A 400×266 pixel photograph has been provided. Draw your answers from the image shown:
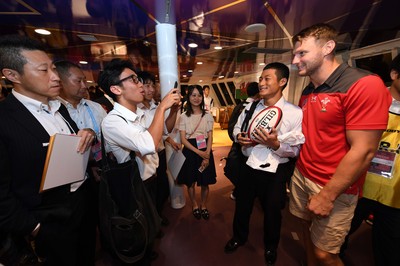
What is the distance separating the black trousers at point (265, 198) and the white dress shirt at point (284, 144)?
0.49 feet

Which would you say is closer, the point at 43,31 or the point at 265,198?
the point at 265,198

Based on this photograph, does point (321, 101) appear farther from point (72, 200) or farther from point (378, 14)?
point (378, 14)

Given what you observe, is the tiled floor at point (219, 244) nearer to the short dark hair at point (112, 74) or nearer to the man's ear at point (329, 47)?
the short dark hair at point (112, 74)

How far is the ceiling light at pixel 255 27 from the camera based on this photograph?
2.83 metres

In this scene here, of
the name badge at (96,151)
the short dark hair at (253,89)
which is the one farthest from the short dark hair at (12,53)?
the short dark hair at (253,89)

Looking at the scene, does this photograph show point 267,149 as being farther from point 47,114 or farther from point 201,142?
point 47,114

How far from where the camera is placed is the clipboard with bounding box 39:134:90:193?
898 mm

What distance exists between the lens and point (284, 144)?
1.40m

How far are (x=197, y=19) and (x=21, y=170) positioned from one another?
253 cm

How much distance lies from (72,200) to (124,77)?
89 cm

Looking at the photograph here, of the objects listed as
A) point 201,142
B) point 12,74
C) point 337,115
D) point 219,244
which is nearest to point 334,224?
point 337,115

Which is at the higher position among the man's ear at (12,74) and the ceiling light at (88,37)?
the ceiling light at (88,37)

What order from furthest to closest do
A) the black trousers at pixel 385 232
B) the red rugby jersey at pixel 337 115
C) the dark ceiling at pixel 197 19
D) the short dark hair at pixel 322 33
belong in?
the dark ceiling at pixel 197 19 → the black trousers at pixel 385 232 → the short dark hair at pixel 322 33 → the red rugby jersey at pixel 337 115

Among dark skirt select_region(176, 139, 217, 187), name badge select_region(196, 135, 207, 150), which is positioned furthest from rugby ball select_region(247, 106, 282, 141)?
dark skirt select_region(176, 139, 217, 187)
